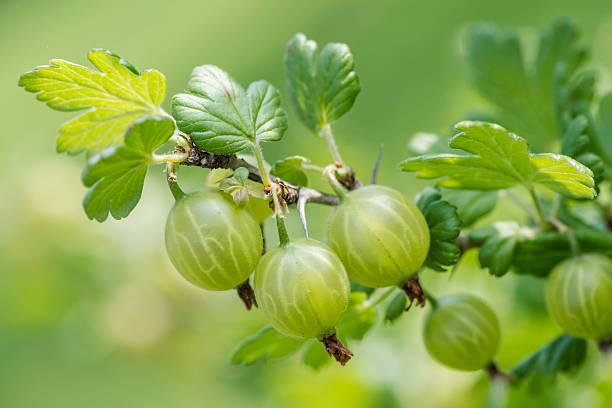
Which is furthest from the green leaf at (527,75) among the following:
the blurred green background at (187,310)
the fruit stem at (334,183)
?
the fruit stem at (334,183)

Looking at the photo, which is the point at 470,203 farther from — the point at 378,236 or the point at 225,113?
the point at 225,113

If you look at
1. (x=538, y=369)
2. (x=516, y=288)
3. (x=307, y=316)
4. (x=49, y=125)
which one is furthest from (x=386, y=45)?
(x=307, y=316)

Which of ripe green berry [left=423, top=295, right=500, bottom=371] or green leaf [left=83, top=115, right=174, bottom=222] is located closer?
green leaf [left=83, top=115, right=174, bottom=222]

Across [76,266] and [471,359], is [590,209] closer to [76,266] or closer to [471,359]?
[471,359]

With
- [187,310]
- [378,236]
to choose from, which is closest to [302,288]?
[378,236]

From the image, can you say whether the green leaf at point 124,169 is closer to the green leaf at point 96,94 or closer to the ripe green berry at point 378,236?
the green leaf at point 96,94

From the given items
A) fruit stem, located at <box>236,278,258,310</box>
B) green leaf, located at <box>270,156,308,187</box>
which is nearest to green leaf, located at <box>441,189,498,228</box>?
green leaf, located at <box>270,156,308,187</box>

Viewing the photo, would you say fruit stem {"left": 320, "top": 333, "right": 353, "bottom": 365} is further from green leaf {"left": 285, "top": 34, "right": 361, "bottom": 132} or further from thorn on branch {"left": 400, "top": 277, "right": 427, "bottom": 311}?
green leaf {"left": 285, "top": 34, "right": 361, "bottom": 132}
